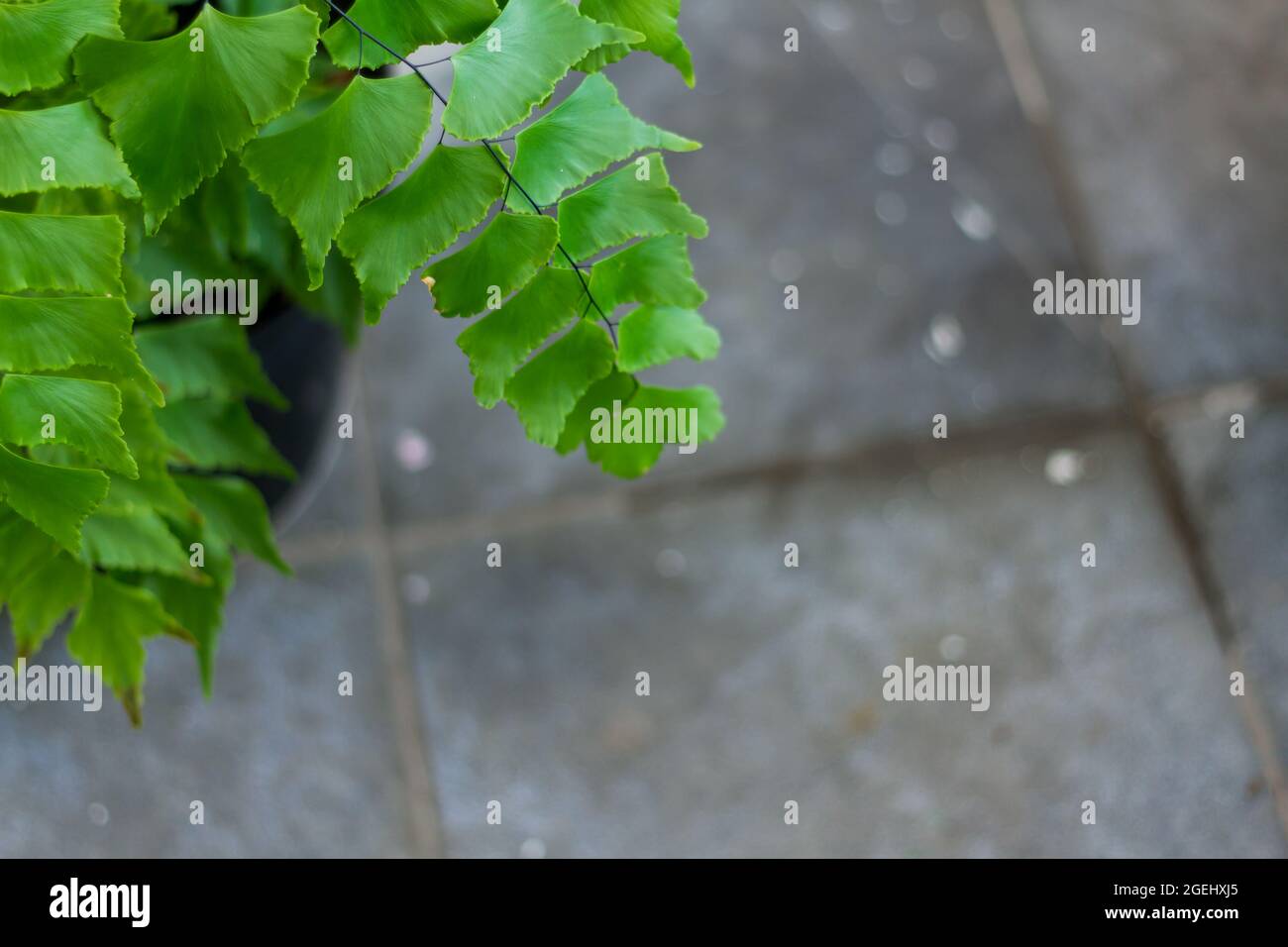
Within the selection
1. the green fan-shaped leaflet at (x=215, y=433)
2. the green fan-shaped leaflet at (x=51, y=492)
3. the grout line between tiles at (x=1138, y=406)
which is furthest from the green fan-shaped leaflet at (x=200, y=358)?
the grout line between tiles at (x=1138, y=406)

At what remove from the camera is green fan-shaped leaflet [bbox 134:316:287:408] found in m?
0.82

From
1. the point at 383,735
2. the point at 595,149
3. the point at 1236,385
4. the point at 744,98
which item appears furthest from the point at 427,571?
the point at 1236,385

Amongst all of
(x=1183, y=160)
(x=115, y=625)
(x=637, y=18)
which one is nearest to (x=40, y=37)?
(x=637, y=18)

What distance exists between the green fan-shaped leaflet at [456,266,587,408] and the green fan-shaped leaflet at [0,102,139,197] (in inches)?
6.6

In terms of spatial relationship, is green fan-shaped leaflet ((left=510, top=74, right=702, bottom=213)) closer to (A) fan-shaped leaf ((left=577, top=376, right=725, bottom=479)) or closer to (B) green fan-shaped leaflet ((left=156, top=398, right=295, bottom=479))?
(A) fan-shaped leaf ((left=577, top=376, right=725, bottom=479))

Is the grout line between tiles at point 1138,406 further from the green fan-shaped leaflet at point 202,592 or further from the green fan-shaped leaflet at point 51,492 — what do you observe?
the green fan-shaped leaflet at point 51,492

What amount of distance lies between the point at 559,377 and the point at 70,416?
0.75 ft

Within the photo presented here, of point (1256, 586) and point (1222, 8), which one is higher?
point (1222, 8)

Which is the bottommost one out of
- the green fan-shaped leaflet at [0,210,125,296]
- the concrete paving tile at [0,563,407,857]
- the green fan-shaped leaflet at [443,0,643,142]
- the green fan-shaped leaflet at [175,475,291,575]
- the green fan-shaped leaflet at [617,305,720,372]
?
the concrete paving tile at [0,563,407,857]

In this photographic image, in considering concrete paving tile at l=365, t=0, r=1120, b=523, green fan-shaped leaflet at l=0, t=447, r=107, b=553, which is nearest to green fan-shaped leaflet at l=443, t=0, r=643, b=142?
green fan-shaped leaflet at l=0, t=447, r=107, b=553

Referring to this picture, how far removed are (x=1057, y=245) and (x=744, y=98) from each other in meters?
0.46

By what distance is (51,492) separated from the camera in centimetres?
55
